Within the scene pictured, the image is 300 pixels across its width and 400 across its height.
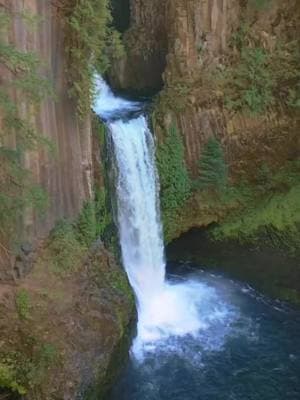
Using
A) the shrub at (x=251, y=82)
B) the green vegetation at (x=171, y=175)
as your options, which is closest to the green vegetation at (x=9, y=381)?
the green vegetation at (x=171, y=175)

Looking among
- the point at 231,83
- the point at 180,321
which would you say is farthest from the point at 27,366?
the point at 231,83

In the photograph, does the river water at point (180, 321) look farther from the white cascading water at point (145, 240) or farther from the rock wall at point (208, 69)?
the rock wall at point (208, 69)

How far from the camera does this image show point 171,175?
615 inches

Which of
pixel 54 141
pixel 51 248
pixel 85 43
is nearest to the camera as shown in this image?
pixel 85 43

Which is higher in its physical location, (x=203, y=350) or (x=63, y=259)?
(x=63, y=259)

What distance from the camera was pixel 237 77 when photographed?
15531mm

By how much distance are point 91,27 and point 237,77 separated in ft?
18.6

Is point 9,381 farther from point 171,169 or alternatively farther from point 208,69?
point 208,69

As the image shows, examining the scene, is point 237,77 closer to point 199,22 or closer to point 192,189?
point 199,22

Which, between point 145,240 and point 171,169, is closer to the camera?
point 145,240

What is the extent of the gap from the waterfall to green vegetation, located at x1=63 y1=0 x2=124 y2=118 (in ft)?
7.49

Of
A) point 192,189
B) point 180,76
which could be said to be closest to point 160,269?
point 192,189

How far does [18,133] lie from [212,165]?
7076 millimetres

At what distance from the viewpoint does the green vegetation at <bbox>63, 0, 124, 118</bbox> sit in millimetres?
10891
